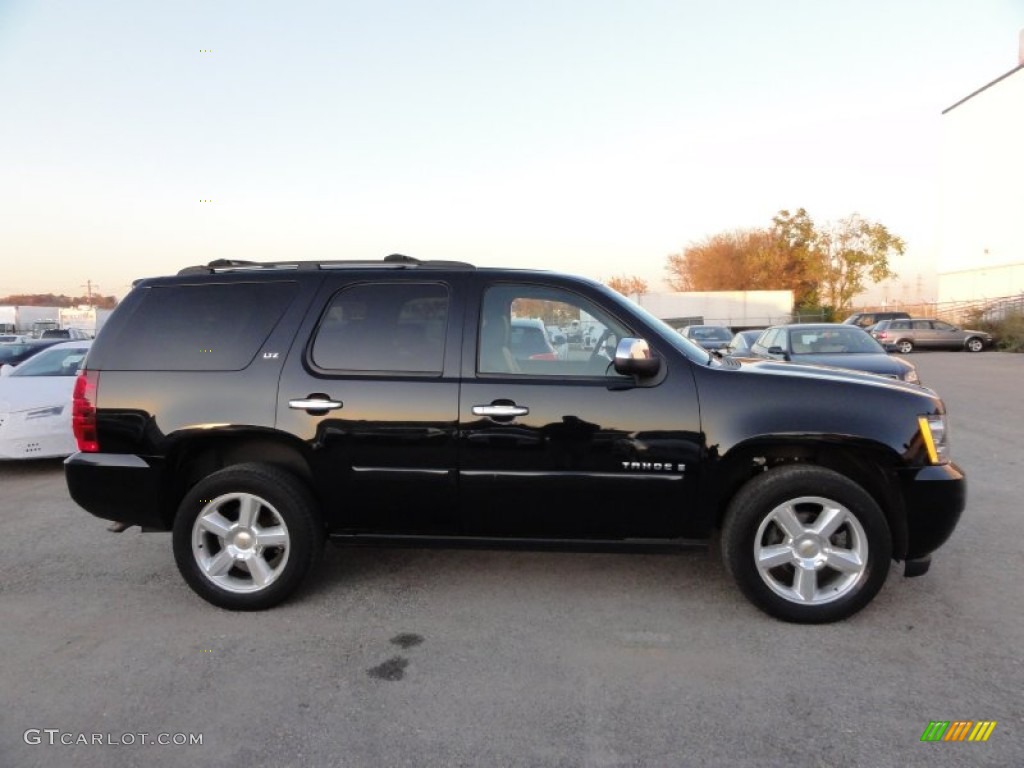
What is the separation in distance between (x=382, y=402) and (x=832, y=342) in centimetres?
890

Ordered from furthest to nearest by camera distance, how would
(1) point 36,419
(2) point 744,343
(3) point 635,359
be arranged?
(2) point 744,343
(1) point 36,419
(3) point 635,359

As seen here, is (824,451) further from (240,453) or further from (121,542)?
(121,542)

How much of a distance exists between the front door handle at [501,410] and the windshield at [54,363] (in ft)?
21.0

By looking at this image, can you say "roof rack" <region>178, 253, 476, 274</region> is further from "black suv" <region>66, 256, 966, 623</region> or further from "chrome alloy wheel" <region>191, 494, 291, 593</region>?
"chrome alloy wheel" <region>191, 494, 291, 593</region>

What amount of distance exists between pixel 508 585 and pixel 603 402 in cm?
132

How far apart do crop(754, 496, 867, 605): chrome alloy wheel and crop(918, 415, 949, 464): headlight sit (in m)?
0.54

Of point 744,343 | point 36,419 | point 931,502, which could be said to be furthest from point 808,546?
point 744,343

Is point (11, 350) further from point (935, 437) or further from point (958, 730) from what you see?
point (958, 730)

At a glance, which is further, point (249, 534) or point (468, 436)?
point (249, 534)

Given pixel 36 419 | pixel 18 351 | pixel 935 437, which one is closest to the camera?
pixel 935 437

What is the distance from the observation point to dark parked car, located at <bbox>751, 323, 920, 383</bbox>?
9164mm

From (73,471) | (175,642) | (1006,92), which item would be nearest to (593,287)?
(175,642)

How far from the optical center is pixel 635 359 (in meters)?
3.46

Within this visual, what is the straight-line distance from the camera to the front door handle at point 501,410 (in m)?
3.59
